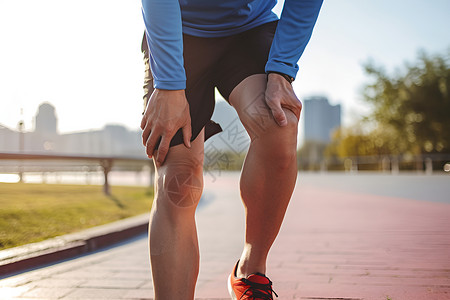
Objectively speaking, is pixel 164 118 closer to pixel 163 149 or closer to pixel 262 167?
pixel 163 149

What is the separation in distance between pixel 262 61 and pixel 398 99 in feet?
113

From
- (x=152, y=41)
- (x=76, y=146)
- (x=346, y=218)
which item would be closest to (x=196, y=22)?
(x=152, y=41)

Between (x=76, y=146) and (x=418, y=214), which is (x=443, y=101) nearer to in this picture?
(x=76, y=146)

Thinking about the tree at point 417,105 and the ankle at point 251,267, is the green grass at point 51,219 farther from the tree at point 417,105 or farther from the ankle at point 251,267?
the tree at point 417,105

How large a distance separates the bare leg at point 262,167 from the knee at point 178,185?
0.21 metres

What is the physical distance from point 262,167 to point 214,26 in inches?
23.2

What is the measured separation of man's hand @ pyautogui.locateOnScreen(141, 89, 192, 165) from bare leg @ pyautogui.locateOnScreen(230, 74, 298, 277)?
0.75 ft

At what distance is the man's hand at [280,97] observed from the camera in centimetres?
151

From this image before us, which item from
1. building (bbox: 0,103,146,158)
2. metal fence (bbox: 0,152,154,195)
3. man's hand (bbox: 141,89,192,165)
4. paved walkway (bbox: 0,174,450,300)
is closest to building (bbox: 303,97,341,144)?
building (bbox: 0,103,146,158)

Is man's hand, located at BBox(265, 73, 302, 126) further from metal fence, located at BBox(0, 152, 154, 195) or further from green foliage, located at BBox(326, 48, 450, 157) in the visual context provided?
green foliage, located at BBox(326, 48, 450, 157)

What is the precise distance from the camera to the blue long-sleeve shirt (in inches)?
59.4

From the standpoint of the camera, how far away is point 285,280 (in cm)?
260

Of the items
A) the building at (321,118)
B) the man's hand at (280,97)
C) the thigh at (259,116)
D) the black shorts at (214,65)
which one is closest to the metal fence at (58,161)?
the black shorts at (214,65)

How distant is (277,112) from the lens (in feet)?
4.93
